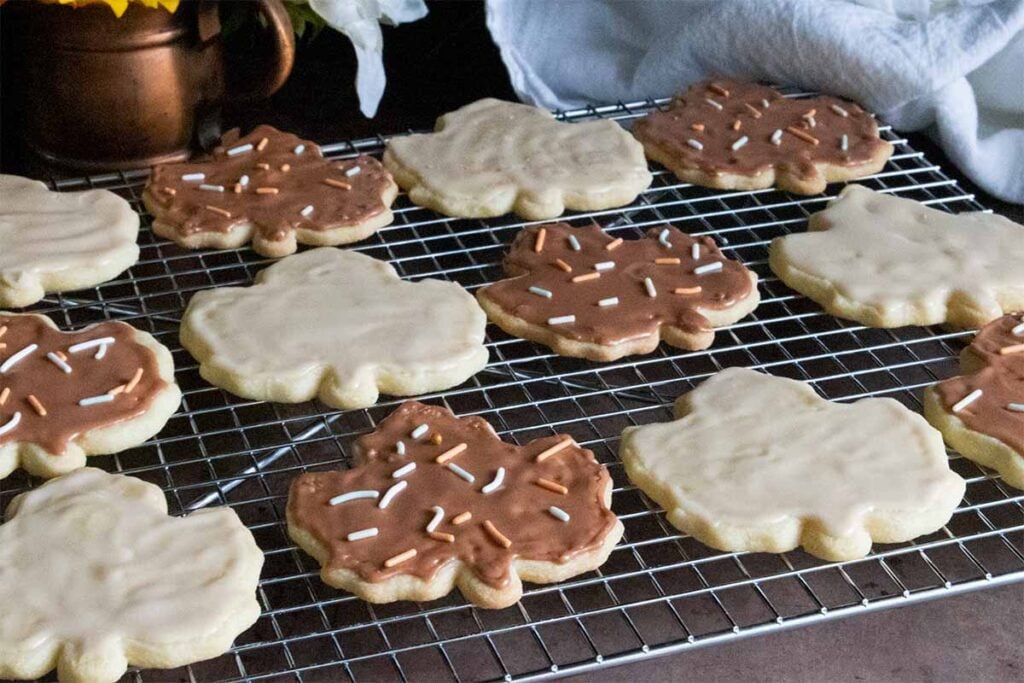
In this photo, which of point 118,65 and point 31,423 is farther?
point 118,65

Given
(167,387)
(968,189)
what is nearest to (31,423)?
(167,387)

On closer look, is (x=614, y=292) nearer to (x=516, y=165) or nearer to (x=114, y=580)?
(x=516, y=165)

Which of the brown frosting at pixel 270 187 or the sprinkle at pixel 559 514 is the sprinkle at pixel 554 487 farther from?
the brown frosting at pixel 270 187

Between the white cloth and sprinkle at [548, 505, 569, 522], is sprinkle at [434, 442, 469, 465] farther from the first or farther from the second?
the white cloth

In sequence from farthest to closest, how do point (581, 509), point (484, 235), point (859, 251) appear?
point (484, 235)
point (859, 251)
point (581, 509)

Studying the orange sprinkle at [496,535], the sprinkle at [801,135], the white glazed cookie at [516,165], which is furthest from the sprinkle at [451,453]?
the sprinkle at [801,135]

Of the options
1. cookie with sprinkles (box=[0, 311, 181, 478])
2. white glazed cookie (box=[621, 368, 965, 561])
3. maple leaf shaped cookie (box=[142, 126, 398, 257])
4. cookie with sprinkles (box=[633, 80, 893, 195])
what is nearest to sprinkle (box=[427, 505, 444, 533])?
white glazed cookie (box=[621, 368, 965, 561])

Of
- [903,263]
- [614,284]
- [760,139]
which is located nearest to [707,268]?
[614,284]

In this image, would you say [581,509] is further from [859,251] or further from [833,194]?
[833,194]
